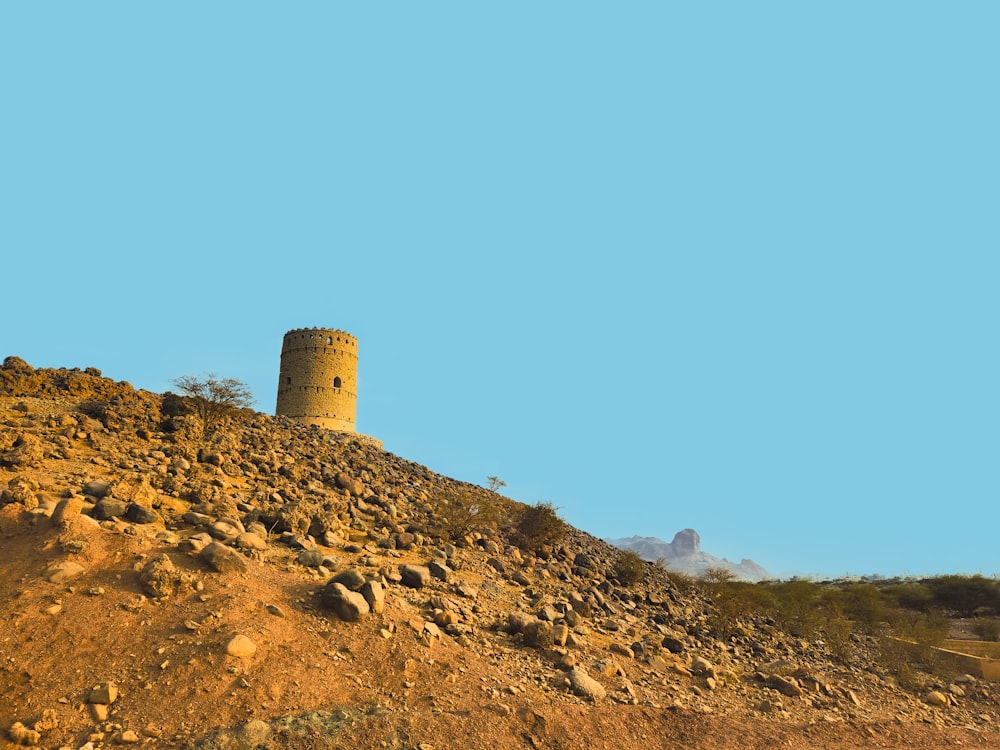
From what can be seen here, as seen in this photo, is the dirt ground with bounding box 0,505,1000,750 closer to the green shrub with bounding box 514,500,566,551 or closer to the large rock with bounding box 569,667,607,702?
the large rock with bounding box 569,667,607,702

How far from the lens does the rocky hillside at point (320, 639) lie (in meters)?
6.59

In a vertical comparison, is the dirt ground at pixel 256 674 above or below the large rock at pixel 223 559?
A: below

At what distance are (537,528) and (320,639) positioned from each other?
12385mm

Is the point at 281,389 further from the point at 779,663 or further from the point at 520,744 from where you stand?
the point at 520,744

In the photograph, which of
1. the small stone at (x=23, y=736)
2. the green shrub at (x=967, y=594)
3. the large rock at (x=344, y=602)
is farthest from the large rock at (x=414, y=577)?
the green shrub at (x=967, y=594)

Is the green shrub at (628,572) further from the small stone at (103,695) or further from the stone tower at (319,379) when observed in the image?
the stone tower at (319,379)

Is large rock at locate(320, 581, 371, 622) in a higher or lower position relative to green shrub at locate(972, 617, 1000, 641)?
higher

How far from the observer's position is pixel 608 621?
1314cm

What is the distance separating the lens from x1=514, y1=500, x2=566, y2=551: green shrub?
19.2 meters

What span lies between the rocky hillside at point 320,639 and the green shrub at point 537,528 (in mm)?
1743

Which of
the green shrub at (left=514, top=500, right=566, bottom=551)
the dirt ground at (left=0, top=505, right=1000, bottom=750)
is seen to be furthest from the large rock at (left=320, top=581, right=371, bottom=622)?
the green shrub at (left=514, top=500, right=566, bottom=551)

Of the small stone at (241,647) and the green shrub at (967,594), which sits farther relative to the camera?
the green shrub at (967,594)

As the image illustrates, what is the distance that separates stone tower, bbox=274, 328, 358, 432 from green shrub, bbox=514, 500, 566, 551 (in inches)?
1031

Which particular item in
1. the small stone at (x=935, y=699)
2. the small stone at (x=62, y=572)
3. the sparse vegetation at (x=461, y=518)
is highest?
the sparse vegetation at (x=461, y=518)
